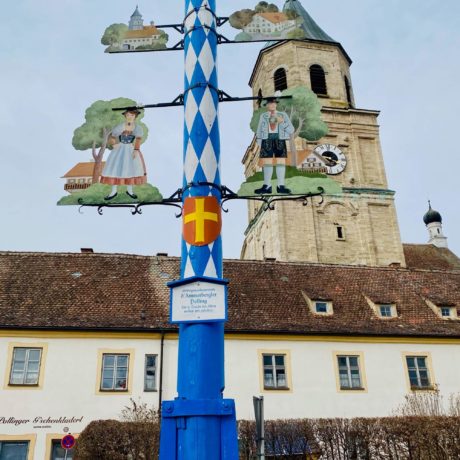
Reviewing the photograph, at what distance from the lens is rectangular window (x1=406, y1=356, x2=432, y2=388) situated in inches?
832

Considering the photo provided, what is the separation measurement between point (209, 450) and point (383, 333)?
18.0 m

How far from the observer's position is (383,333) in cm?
2150

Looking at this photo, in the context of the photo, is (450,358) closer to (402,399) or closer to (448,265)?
(402,399)

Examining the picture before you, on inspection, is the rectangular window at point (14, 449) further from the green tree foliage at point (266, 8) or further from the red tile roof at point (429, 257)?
the red tile roof at point (429, 257)

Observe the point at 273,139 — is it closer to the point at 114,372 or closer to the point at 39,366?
the point at 114,372

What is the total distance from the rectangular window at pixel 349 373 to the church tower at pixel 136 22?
53.9 feet

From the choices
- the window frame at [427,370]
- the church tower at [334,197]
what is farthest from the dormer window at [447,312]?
the church tower at [334,197]

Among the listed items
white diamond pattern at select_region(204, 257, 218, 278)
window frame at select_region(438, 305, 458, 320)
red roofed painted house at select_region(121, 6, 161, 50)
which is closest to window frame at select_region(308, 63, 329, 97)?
window frame at select_region(438, 305, 458, 320)

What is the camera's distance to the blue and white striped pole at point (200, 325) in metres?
4.84

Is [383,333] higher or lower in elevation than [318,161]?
higher

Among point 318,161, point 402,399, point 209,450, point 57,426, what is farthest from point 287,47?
point 209,450

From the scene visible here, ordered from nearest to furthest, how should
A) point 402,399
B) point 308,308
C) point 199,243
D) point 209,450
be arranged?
point 209,450
point 199,243
point 402,399
point 308,308

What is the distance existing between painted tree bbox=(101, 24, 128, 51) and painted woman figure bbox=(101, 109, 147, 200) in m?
1.22

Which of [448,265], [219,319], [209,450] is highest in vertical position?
[448,265]
